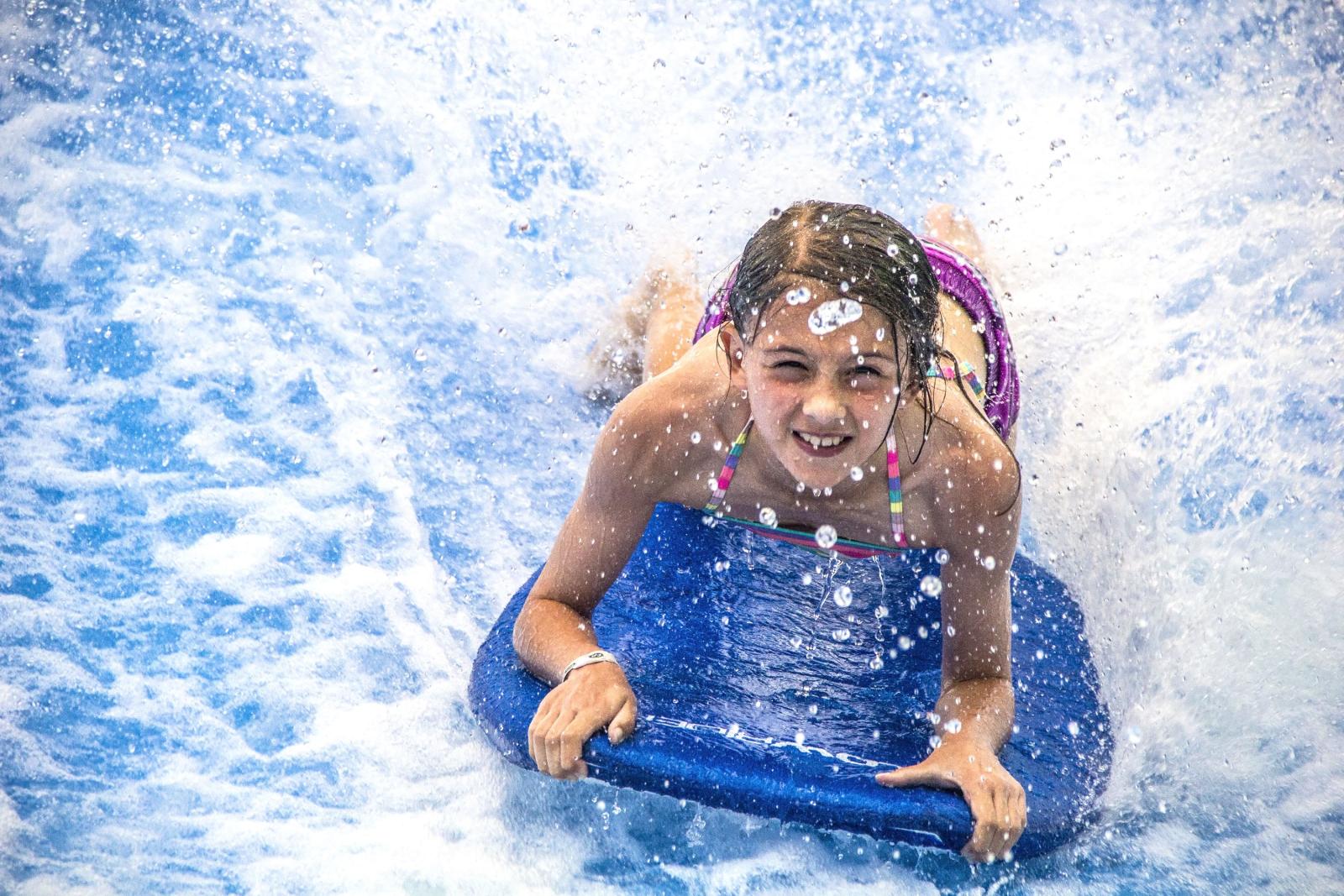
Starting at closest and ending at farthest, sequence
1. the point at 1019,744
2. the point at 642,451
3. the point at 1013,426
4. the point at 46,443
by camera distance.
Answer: the point at 642,451 < the point at 1019,744 < the point at 1013,426 < the point at 46,443

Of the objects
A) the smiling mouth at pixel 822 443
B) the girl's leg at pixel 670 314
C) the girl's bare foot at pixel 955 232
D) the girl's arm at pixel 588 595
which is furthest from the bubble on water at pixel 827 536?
the girl's bare foot at pixel 955 232

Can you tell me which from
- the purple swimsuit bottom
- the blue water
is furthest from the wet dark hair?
the blue water

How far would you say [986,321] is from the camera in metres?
3.28

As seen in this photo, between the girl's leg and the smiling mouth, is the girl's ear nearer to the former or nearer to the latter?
the smiling mouth

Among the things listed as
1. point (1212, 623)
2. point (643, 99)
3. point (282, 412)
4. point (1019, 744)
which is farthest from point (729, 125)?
point (1019, 744)

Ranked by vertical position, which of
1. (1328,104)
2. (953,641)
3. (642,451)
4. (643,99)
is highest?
(1328,104)

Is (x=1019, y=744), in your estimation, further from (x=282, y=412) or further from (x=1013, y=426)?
(x=282, y=412)

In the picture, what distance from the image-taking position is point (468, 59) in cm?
527

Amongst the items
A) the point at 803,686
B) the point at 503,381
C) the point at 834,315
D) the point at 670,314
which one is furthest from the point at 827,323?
the point at 503,381

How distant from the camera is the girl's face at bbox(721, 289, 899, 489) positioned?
216 cm

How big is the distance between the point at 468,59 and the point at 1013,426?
310 cm

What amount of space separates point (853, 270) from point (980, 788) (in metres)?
1.03

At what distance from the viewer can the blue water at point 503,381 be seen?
9.04 feet

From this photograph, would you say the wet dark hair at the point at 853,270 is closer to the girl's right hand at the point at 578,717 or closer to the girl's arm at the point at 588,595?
the girl's arm at the point at 588,595
